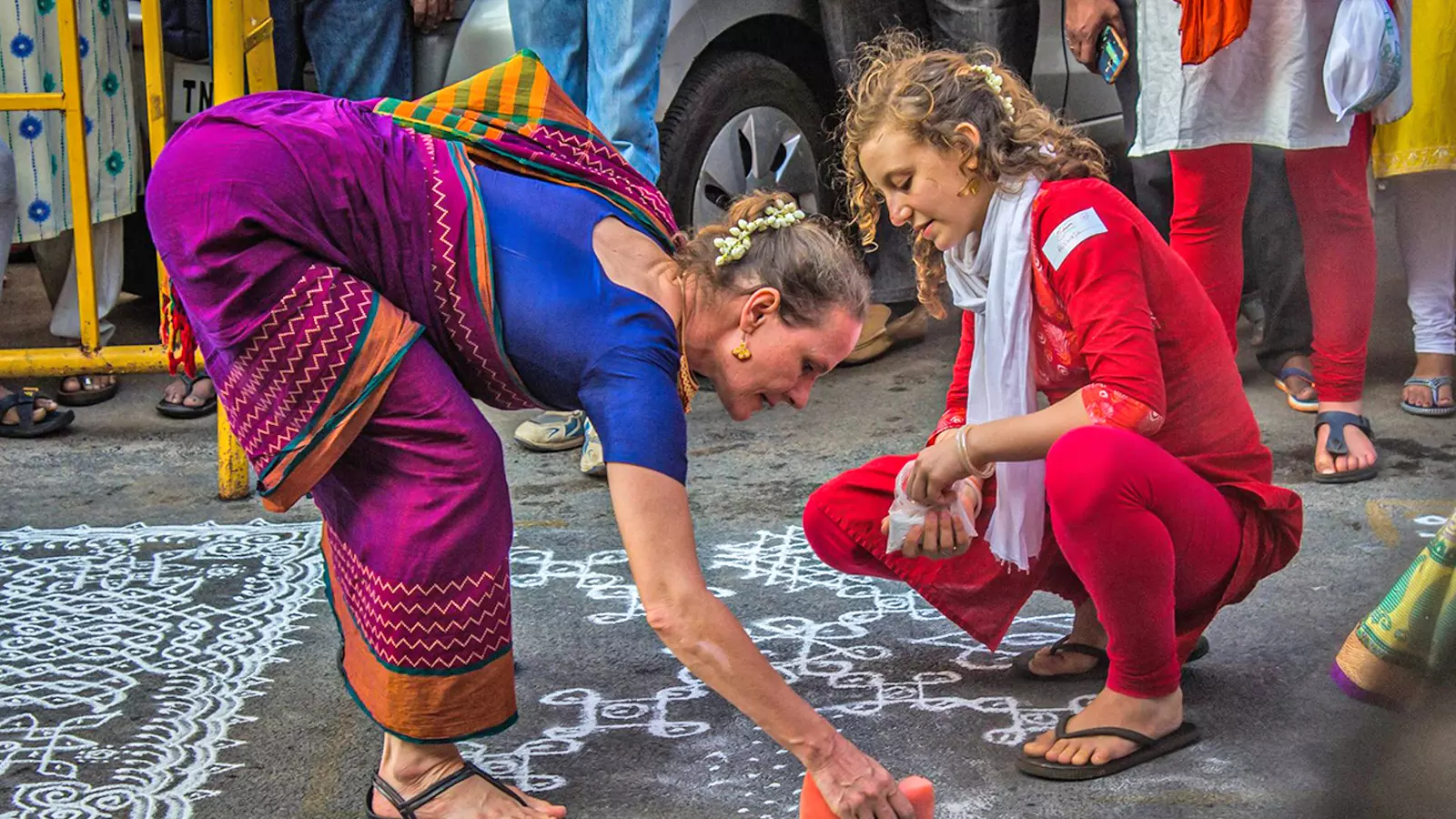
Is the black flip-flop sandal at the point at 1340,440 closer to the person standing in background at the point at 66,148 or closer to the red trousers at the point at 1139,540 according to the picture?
the red trousers at the point at 1139,540

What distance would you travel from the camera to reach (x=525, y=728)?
2324 mm

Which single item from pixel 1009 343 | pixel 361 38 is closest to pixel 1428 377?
pixel 1009 343

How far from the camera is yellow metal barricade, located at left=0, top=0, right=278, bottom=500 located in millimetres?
3359

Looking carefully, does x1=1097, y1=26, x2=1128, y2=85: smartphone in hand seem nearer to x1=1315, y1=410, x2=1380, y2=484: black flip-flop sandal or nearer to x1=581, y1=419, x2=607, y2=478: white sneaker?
x1=1315, y1=410, x2=1380, y2=484: black flip-flop sandal

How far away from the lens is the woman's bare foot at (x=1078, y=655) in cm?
241

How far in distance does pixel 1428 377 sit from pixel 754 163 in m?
1.78

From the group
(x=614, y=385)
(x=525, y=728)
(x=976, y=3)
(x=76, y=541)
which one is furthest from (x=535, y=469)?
(x=614, y=385)

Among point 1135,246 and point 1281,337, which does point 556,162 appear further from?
point 1281,337

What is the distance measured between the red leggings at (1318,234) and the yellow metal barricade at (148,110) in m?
2.06

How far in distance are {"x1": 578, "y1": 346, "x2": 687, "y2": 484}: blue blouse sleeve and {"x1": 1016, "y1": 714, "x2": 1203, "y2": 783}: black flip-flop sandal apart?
69 cm

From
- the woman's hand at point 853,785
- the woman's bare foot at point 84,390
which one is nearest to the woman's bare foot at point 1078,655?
the woman's hand at point 853,785

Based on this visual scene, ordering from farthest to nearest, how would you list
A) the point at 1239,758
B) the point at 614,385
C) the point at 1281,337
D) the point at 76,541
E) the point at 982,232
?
the point at 1281,337
the point at 76,541
the point at 982,232
the point at 1239,758
the point at 614,385

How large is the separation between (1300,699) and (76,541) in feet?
7.73

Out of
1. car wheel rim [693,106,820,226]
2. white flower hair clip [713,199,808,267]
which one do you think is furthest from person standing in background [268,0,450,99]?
white flower hair clip [713,199,808,267]
